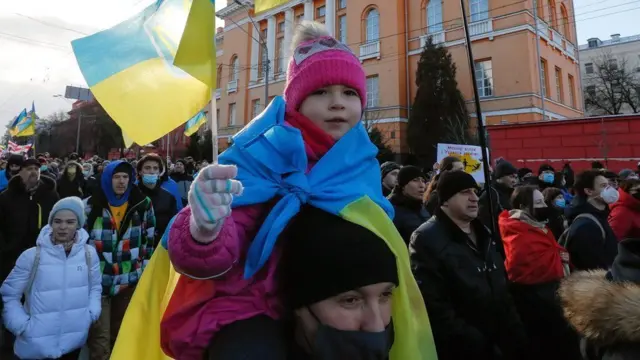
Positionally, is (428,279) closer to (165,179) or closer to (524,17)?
(165,179)

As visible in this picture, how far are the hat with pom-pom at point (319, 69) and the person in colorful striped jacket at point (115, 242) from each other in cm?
286

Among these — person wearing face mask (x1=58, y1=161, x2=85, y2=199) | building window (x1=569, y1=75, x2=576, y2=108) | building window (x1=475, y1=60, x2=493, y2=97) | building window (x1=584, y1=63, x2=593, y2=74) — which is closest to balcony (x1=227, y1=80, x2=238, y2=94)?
building window (x1=475, y1=60, x2=493, y2=97)

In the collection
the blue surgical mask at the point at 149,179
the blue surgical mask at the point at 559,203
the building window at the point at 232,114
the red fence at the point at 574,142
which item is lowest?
the blue surgical mask at the point at 559,203

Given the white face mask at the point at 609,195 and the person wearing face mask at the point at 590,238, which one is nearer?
the person wearing face mask at the point at 590,238

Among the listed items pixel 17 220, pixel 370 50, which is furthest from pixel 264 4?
pixel 370 50

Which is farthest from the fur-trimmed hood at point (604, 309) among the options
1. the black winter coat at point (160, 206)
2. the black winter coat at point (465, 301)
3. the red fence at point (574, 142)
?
the red fence at point (574, 142)

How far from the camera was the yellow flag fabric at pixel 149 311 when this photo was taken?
4.50 feet

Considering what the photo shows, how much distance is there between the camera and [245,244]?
128 centimetres

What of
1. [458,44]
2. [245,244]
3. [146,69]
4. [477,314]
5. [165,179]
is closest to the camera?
[245,244]

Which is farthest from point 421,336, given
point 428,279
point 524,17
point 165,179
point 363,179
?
point 524,17

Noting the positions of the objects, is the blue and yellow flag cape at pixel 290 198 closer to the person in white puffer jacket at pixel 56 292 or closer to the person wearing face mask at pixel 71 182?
the person in white puffer jacket at pixel 56 292

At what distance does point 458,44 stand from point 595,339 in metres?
26.6

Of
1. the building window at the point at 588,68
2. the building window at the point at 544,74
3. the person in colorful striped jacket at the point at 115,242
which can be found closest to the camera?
the person in colorful striped jacket at the point at 115,242

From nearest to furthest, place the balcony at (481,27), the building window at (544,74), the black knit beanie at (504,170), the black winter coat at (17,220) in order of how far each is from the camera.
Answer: the black winter coat at (17,220) < the black knit beanie at (504,170) < the balcony at (481,27) < the building window at (544,74)
